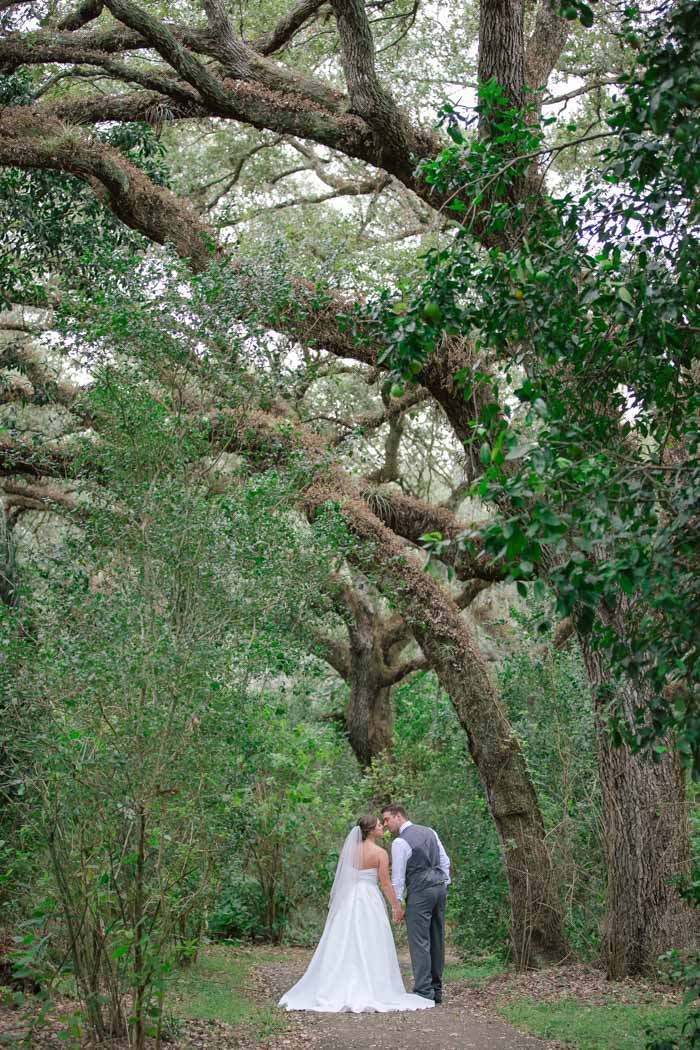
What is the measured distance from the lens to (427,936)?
28.3 feet

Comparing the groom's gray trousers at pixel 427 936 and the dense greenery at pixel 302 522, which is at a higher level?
the dense greenery at pixel 302 522

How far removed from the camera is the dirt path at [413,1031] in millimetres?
6680

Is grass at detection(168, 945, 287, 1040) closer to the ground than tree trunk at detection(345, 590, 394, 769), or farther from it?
closer to the ground

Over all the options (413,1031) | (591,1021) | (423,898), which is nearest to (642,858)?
(591,1021)

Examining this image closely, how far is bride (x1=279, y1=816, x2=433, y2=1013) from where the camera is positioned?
8398mm

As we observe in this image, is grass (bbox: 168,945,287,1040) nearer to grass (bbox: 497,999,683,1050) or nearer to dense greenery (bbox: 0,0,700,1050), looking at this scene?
dense greenery (bbox: 0,0,700,1050)

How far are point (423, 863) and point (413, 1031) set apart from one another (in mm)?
1658

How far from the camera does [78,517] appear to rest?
320 inches

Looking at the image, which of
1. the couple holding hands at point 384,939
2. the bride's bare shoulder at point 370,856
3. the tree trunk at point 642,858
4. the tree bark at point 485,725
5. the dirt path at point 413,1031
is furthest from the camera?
the tree bark at point 485,725

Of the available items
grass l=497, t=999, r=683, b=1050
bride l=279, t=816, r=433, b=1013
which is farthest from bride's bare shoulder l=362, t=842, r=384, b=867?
grass l=497, t=999, r=683, b=1050

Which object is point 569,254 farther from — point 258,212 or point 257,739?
point 258,212

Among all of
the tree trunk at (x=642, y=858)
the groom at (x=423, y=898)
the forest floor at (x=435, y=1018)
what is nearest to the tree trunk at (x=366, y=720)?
the forest floor at (x=435, y=1018)

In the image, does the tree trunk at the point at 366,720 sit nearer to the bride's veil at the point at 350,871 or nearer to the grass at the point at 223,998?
the grass at the point at 223,998

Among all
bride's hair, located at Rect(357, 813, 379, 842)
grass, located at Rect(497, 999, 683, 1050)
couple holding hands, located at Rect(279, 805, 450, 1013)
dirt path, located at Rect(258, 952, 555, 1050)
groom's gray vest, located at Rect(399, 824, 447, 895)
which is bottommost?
dirt path, located at Rect(258, 952, 555, 1050)
